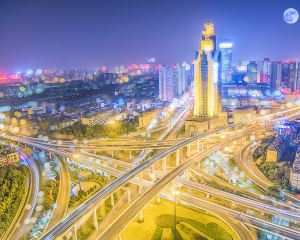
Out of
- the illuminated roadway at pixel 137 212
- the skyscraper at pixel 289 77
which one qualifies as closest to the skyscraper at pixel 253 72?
the skyscraper at pixel 289 77

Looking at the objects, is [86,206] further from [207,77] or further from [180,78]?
[180,78]

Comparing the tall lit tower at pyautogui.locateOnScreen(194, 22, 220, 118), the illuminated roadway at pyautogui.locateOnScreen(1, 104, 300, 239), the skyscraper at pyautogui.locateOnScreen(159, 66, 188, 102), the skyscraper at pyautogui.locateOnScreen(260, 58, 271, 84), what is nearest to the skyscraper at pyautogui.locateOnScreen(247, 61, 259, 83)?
Answer: the skyscraper at pyautogui.locateOnScreen(260, 58, 271, 84)

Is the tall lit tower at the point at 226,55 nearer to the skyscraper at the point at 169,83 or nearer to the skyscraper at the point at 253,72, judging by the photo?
the skyscraper at the point at 253,72

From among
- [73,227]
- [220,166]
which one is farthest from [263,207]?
[73,227]

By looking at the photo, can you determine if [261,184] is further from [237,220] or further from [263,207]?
[237,220]

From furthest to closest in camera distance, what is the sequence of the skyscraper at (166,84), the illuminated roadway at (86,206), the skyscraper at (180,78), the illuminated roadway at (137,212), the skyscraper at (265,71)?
1. the skyscraper at (265,71)
2. the skyscraper at (180,78)
3. the skyscraper at (166,84)
4. the illuminated roadway at (137,212)
5. the illuminated roadway at (86,206)

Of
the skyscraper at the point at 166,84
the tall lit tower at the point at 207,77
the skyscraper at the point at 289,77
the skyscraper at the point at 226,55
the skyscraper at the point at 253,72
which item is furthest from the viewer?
the skyscraper at the point at 253,72

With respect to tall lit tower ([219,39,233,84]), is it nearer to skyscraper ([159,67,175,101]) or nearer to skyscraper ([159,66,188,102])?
skyscraper ([159,66,188,102])

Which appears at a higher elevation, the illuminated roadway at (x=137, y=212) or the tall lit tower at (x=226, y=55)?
the tall lit tower at (x=226, y=55)
